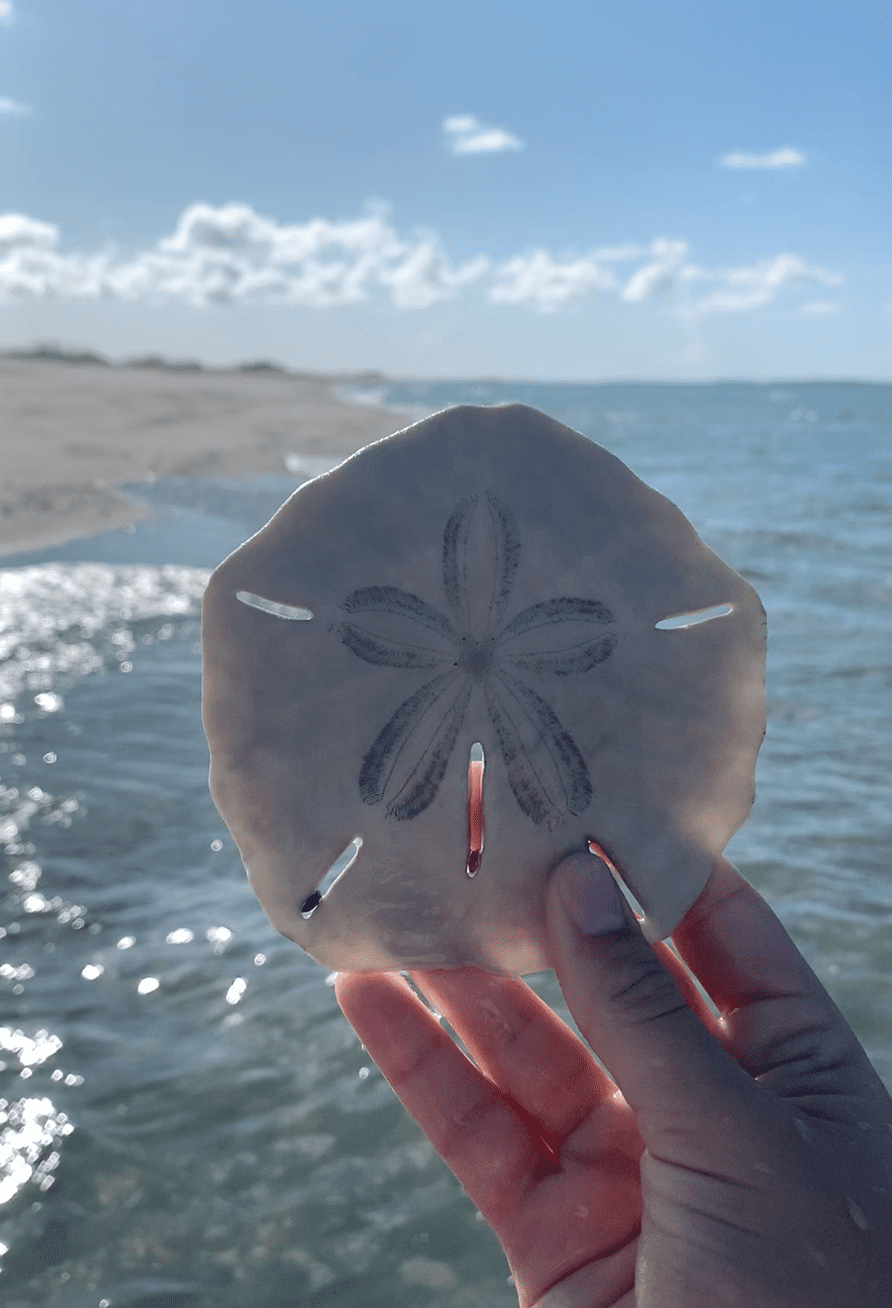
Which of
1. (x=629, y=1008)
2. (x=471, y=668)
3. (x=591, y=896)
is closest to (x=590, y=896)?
(x=591, y=896)

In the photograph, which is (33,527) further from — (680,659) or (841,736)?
(680,659)

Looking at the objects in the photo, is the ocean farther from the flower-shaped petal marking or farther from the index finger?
the flower-shaped petal marking

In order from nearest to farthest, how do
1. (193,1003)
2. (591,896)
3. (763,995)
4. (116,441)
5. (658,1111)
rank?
(658,1111), (591,896), (763,995), (193,1003), (116,441)

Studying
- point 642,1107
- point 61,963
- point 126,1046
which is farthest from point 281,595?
point 61,963

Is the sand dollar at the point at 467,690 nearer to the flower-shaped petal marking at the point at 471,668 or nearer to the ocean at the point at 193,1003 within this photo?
the flower-shaped petal marking at the point at 471,668

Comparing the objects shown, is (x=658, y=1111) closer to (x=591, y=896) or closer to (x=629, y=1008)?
(x=629, y=1008)

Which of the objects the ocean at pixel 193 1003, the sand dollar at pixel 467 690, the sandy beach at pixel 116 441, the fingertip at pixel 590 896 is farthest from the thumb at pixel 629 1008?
the sandy beach at pixel 116 441
